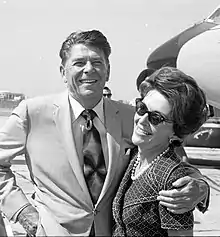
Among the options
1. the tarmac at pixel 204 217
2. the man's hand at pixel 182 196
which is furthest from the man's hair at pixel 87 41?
the tarmac at pixel 204 217

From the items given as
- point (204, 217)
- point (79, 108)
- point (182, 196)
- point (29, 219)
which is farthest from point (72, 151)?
point (204, 217)

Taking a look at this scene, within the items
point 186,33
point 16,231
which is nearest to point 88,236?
point 16,231

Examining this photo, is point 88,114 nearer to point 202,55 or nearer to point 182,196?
point 182,196

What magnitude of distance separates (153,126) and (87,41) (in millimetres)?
354

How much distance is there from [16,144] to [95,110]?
283 millimetres

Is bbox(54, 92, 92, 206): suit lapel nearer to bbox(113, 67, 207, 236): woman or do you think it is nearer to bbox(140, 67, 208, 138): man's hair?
bbox(113, 67, 207, 236): woman

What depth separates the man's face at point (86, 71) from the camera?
51.6 inches

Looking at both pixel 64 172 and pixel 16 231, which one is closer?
pixel 64 172

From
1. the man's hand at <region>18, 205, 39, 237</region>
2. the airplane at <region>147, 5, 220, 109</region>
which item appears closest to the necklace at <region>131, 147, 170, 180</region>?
the man's hand at <region>18, 205, 39, 237</region>

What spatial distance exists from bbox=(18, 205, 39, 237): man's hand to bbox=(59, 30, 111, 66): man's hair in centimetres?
50

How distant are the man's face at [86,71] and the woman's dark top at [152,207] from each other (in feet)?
1.04

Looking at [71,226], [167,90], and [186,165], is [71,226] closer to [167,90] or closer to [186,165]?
[186,165]

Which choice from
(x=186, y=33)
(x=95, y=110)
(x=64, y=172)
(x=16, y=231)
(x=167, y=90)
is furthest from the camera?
(x=186, y=33)

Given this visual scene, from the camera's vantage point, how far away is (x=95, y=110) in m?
1.39
